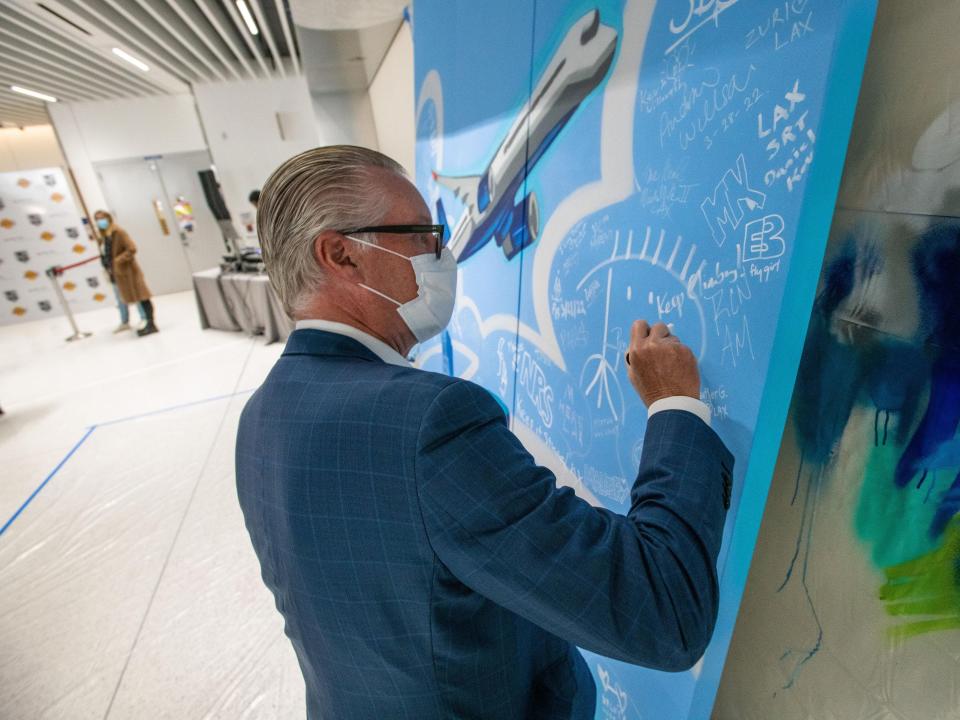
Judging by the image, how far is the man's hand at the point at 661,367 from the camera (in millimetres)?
734

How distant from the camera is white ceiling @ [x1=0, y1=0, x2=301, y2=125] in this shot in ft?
17.2

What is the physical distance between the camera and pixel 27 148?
10.1 meters

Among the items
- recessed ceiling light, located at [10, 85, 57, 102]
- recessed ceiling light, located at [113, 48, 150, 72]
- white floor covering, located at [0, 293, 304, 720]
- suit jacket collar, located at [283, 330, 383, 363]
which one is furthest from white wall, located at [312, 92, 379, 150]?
suit jacket collar, located at [283, 330, 383, 363]

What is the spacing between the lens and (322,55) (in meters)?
4.59

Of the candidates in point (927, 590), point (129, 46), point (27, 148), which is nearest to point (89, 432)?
point (927, 590)

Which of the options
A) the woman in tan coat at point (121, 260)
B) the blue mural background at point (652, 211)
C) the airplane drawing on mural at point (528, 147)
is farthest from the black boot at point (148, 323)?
the blue mural background at point (652, 211)

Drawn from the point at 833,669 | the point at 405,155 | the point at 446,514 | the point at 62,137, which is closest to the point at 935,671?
the point at 833,669

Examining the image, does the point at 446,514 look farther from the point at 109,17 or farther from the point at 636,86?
the point at 109,17

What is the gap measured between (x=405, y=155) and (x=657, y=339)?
4.46m

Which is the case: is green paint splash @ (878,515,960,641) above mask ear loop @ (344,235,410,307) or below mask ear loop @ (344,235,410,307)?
below

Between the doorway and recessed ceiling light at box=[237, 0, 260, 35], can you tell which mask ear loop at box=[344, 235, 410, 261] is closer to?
recessed ceiling light at box=[237, 0, 260, 35]

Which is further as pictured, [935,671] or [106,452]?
[106,452]

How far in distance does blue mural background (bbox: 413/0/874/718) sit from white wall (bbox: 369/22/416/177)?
2219 mm

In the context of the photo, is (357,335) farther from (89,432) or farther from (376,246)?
(89,432)
